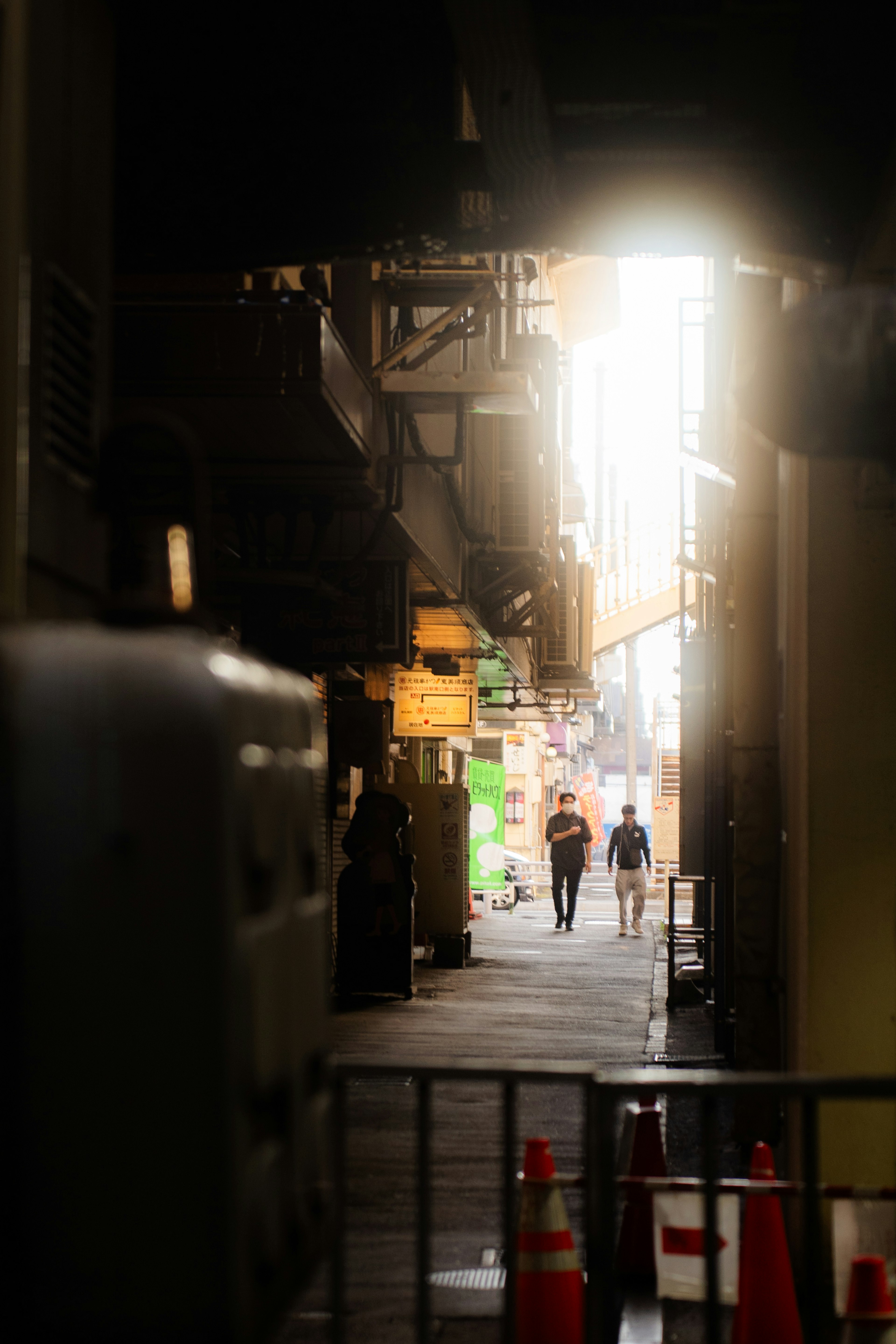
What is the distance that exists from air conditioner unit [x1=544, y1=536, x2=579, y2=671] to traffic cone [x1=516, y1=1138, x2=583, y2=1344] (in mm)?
18275

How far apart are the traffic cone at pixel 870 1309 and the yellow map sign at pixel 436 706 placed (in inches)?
536

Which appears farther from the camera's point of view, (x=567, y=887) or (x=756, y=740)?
(x=567, y=887)

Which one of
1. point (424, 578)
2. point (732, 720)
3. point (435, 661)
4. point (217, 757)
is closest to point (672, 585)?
point (435, 661)

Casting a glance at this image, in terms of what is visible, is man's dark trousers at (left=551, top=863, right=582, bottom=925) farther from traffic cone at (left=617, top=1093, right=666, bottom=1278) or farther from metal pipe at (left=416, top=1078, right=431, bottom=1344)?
metal pipe at (left=416, top=1078, right=431, bottom=1344)

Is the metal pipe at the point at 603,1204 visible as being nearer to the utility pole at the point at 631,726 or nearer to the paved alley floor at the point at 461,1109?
the paved alley floor at the point at 461,1109

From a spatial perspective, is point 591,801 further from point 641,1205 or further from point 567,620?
point 641,1205

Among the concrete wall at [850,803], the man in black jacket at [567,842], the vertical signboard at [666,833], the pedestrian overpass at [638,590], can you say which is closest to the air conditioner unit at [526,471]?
the man in black jacket at [567,842]

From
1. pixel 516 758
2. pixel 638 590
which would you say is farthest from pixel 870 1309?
pixel 516 758

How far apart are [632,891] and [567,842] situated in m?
1.79

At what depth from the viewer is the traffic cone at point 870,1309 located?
403 centimetres

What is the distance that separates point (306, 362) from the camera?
→ 6922mm

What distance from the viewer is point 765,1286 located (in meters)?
4.58

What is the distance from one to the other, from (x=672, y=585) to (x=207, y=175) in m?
27.7

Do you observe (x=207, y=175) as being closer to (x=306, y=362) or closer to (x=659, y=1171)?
(x=306, y=362)
